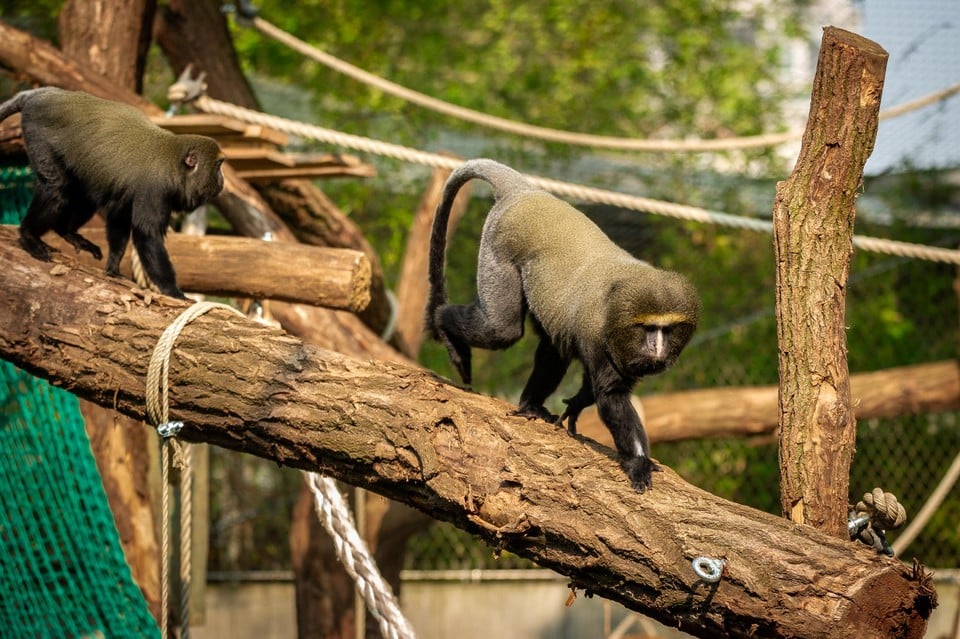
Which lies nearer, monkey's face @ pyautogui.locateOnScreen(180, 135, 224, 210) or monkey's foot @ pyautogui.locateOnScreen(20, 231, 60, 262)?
monkey's foot @ pyautogui.locateOnScreen(20, 231, 60, 262)

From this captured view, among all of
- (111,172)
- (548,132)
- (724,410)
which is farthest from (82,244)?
(724,410)

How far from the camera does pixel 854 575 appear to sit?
2.36 meters

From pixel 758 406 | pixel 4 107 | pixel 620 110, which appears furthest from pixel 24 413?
pixel 620 110

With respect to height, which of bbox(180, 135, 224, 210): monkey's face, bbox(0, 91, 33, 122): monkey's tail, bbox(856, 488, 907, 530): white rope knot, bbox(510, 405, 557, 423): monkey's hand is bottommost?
bbox(510, 405, 557, 423): monkey's hand

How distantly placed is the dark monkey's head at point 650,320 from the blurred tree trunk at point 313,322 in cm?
225

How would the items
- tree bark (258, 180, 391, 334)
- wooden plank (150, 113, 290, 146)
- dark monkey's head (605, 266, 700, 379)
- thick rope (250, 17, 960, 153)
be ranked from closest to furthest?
dark monkey's head (605, 266, 700, 379)
wooden plank (150, 113, 290, 146)
tree bark (258, 180, 391, 334)
thick rope (250, 17, 960, 153)

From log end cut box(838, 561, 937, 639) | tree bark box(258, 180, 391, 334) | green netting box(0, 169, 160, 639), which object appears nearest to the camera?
log end cut box(838, 561, 937, 639)

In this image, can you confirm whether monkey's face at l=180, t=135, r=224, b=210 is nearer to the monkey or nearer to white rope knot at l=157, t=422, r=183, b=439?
the monkey

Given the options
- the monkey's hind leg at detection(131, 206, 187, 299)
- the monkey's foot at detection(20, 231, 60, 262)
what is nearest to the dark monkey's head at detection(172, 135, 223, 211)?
the monkey's hind leg at detection(131, 206, 187, 299)

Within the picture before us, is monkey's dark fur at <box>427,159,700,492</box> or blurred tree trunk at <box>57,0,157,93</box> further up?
blurred tree trunk at <box>57,0,157,93</box>

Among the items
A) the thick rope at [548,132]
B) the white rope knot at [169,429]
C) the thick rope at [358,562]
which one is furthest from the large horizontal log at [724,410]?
the white rope knot at [169,429]

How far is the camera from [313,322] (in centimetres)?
523

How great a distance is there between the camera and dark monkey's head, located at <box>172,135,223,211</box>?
14.2ft

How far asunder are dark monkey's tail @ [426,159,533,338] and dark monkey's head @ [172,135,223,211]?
1.04 meters
